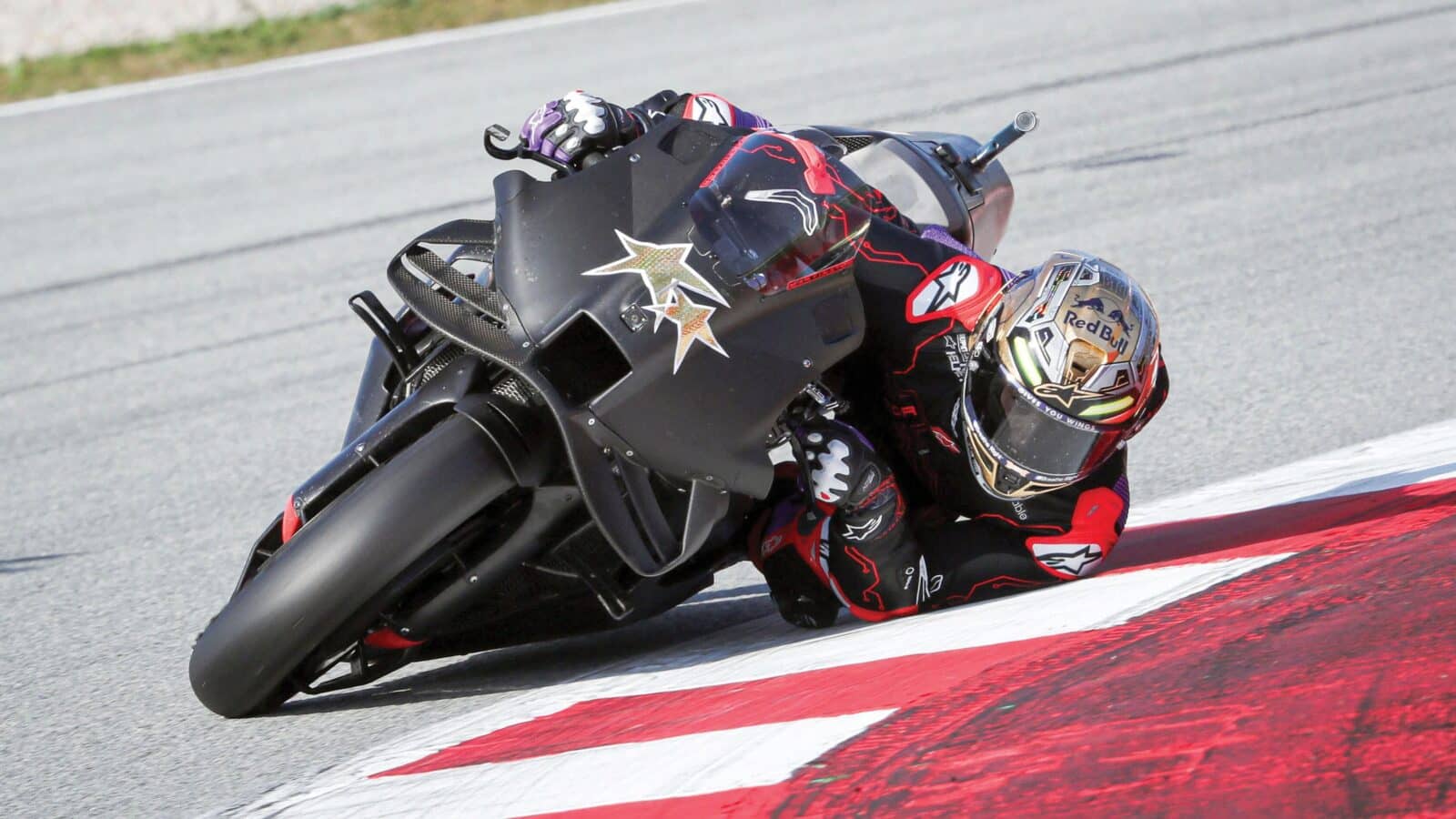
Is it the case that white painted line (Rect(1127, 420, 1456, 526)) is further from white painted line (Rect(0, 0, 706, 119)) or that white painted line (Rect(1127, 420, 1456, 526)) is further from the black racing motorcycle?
white painted line (Rect(0, 0, 706, 119))

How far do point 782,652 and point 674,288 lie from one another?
0.95 meters

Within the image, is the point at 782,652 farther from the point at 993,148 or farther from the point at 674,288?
the point at 993,148

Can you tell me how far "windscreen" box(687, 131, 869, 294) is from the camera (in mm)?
3119

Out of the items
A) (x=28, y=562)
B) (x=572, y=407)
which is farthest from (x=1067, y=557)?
(x=28, y=562)

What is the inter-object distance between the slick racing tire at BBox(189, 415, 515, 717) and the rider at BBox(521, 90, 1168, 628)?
792 millimetres

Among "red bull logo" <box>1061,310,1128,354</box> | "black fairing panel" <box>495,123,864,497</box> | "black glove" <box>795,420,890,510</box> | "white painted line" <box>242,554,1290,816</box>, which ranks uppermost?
"black fairing panel" <box>495,123,864,497</box>

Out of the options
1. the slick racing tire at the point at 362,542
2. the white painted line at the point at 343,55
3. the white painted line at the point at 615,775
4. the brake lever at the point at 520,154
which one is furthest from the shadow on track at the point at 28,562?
the white painted line at the point at 343,55

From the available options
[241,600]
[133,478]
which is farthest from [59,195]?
[241,600]

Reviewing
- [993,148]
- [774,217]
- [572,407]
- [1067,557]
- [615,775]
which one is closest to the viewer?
[615,775]

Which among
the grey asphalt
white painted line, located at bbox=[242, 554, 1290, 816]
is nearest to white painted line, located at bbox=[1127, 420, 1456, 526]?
the grey asphalt

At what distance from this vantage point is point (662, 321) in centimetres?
301

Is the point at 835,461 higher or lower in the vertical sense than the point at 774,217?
lower

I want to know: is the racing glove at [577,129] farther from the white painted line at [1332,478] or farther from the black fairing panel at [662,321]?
the white painted line at [1332,478]

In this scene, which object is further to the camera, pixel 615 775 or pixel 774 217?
pixel 774 217
